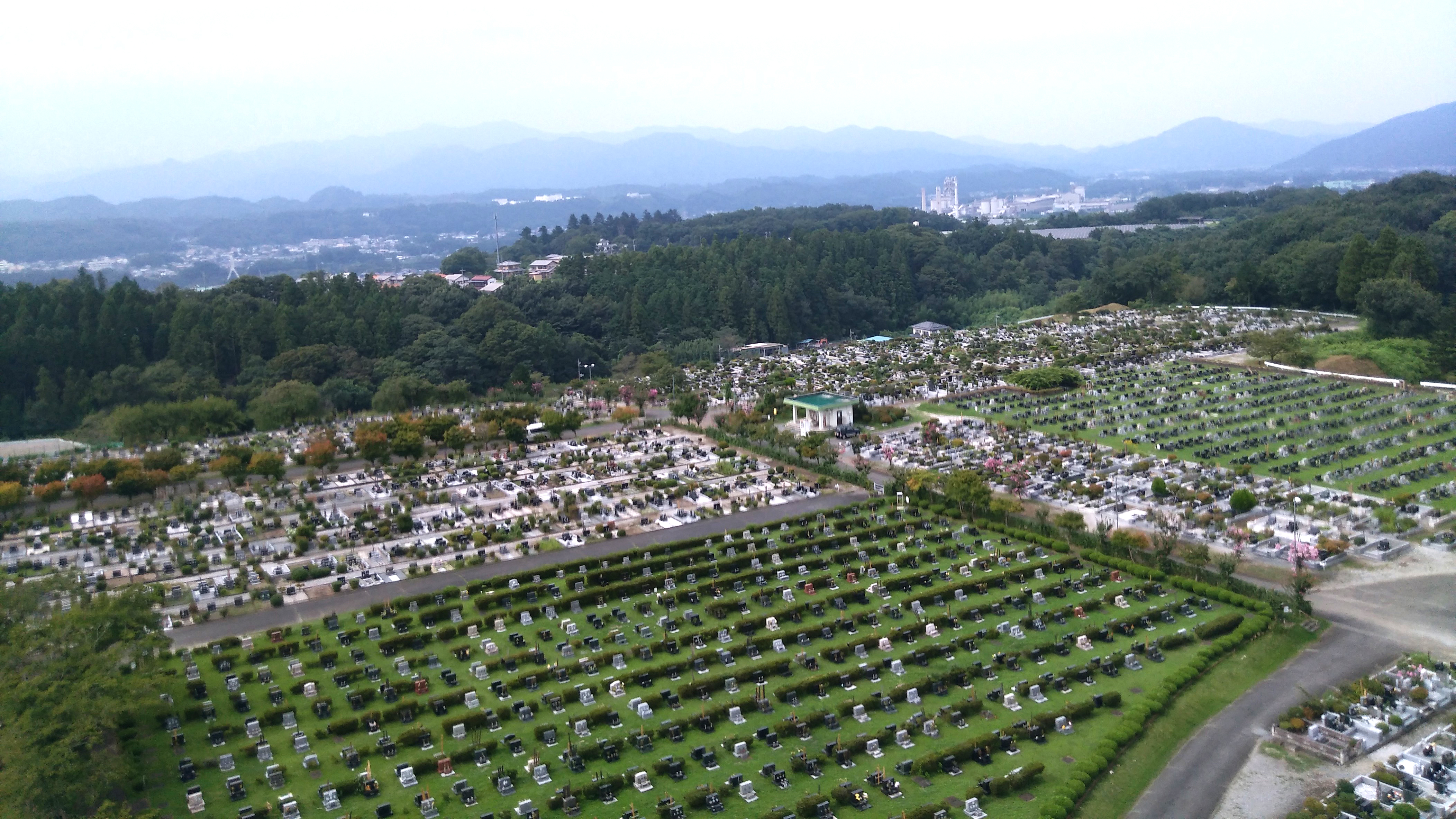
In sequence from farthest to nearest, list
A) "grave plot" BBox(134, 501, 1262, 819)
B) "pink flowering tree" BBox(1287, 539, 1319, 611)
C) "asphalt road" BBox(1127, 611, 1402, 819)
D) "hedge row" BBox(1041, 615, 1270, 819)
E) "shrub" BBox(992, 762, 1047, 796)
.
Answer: "pink flowering tree" BBox(1287, 539, 1319, 611) < "grave plot" BBox(134, 501, 1262, 819) < "shrub" BBox(992, 762, 1047, 796) < "asphalt road" BBox(1127, 611, 1402, 819) < "hedge row" BBox(1041, 615, 1270, 819)

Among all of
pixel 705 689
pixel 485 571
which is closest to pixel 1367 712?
pixel 705 689

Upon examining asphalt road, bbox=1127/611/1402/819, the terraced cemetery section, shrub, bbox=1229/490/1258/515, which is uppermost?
shrub, bbox=1229/490/1258/515

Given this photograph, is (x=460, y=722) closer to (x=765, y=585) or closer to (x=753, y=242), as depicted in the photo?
(x=765, y=585)

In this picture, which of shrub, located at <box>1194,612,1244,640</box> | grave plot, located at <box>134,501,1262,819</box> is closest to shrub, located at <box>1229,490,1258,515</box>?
grave plot, located at <box>134,501,1262,819</box>

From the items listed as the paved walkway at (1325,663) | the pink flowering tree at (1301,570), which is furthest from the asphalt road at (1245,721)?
the pink flowering tree at (1301,570)

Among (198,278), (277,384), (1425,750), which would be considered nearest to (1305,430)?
(1425,750)

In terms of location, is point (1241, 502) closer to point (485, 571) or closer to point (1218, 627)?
point (1218, 627)

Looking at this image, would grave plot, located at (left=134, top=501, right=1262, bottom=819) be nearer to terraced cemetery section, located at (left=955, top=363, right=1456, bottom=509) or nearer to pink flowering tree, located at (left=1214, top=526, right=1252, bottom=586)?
pink flowering tree, located at (left=1214, top=526, right=1252, bottom=586)
